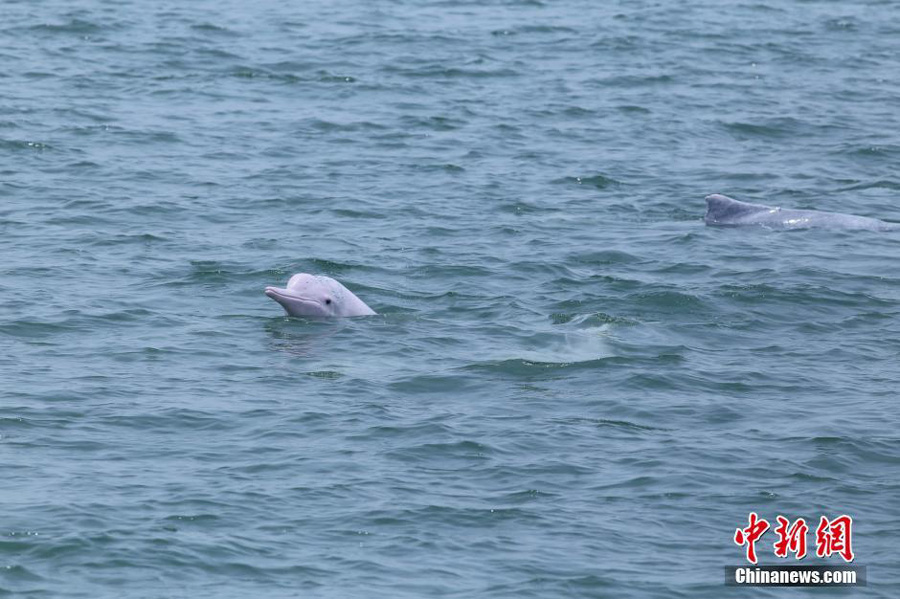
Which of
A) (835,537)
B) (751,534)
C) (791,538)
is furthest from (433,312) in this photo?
(835,537)

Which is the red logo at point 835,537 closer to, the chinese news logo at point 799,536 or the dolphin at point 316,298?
the chinese news logo at point 799,536

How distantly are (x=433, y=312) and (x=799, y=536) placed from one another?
844 cm

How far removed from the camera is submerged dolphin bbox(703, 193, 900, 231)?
28.0m

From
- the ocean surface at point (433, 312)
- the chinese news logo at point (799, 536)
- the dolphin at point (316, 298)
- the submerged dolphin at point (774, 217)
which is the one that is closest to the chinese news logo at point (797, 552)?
the chinese news logo at point (799, 536)

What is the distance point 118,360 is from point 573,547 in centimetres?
756

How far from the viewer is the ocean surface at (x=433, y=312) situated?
15727 millimetres

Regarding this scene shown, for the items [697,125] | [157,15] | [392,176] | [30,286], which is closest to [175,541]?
[30,286]

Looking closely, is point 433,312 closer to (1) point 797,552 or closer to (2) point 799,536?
(2) point 799,536

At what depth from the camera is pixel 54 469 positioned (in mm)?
17000

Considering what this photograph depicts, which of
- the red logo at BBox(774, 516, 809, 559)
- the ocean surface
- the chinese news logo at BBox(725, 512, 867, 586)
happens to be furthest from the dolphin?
the red logo at BBox(774, 516, 809, 559)

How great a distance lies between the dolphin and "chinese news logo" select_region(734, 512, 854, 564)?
7.89 metres

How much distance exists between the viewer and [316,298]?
22312 millimetres

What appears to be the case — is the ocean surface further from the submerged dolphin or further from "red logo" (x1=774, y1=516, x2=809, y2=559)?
the submerged dolphin

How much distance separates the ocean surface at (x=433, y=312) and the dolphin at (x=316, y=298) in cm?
27
